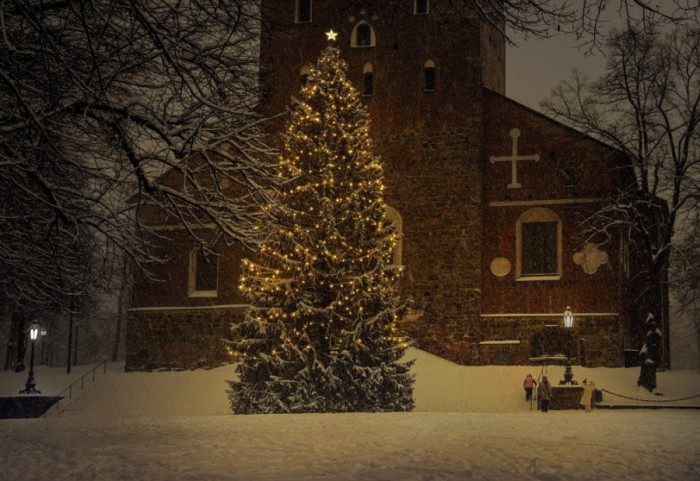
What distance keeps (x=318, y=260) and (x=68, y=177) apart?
10008mm

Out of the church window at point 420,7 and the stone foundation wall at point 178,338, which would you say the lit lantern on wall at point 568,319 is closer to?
the stone foundation wall at point 178,338

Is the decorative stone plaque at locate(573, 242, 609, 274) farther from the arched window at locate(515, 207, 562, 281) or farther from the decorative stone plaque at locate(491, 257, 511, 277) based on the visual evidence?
the decorative stone plaque at locate(491, 257, 511, 277)

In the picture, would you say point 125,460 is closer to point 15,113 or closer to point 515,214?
point 15,113

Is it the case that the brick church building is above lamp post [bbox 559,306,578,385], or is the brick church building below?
above

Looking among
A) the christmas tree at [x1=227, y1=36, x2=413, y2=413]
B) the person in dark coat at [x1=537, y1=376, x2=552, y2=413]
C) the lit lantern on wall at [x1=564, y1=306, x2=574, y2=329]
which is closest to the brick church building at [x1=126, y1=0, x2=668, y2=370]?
the lit lantern on wall at [x1=564, y1=306, x2=574, y2=329]

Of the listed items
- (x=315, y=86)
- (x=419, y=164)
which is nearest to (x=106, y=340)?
(x=419, y=164)

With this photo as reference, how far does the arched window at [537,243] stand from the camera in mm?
31250

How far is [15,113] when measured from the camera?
32.9 ft

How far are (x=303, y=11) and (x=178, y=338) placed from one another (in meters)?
13.1

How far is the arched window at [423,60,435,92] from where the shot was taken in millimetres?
31672

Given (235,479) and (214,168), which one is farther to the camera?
(214,168)

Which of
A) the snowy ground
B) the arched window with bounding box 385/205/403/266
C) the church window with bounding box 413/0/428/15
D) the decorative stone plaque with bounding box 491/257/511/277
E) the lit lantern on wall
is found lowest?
the snowy ground

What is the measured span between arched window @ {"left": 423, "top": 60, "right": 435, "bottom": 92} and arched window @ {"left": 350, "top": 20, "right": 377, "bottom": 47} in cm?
208

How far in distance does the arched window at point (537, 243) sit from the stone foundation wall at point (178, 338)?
10323 millimetres
